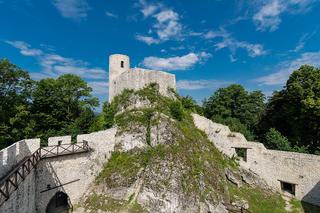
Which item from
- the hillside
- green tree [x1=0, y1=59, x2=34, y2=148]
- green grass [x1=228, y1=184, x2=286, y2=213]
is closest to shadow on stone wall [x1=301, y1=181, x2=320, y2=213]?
the hillside

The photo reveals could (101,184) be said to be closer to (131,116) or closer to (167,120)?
(131,116)

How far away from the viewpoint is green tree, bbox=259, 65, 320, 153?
1888cm

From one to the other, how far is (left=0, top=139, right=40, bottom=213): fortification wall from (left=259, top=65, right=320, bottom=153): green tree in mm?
21992

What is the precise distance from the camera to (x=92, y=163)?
49.6 ft

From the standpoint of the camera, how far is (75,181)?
14281 millimetres

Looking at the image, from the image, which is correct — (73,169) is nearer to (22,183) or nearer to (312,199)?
(22,183)

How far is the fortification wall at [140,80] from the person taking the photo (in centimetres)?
1903

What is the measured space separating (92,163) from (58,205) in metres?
4.96

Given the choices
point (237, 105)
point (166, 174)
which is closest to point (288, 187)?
point (166, 174)

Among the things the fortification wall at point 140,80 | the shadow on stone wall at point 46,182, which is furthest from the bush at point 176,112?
the shadow on stone wall at point 46,182

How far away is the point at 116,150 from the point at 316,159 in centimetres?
1541

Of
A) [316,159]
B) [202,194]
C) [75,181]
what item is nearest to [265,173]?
[316,159]

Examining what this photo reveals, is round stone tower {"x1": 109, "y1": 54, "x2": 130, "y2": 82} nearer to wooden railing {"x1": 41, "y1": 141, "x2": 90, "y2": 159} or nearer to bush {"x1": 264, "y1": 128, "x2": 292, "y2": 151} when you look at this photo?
wooden railing {"x1": 41, "y1": 141, "x2": 90, "y2": 159}

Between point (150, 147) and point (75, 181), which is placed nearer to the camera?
point (75, 181)
